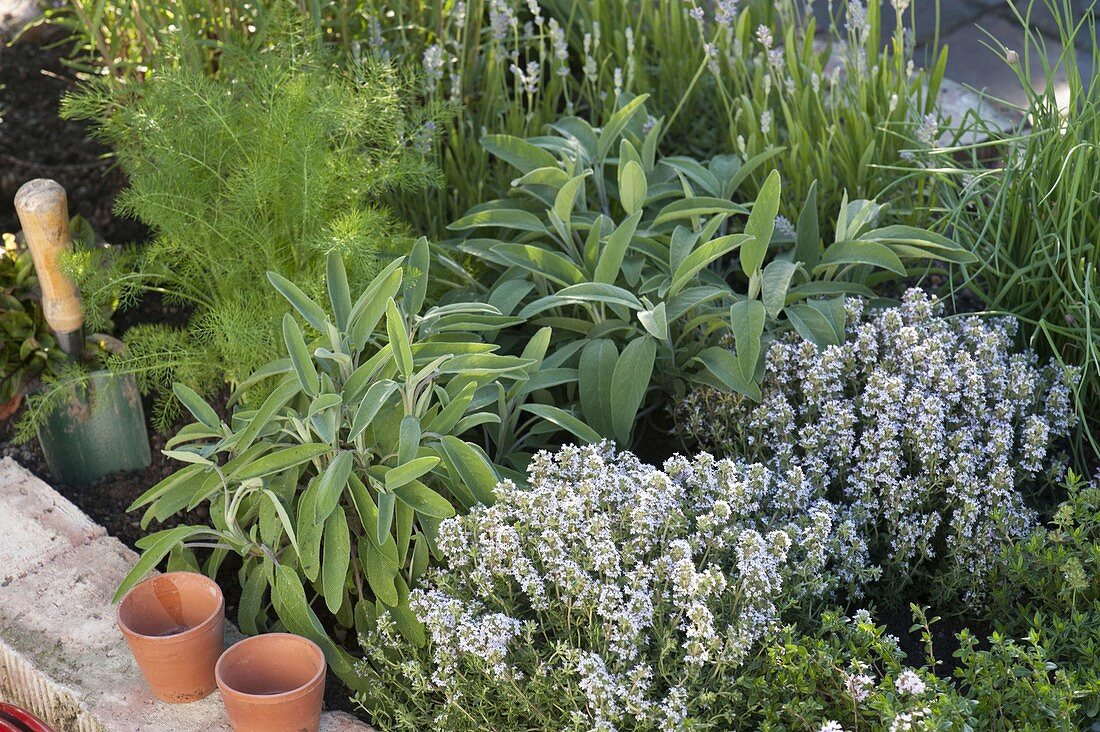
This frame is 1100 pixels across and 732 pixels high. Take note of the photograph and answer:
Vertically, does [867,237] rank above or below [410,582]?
above

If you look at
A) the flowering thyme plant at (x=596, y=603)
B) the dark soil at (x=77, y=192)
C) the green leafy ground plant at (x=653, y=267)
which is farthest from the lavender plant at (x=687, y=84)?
the flowering thyme plant at (x=596, y=603)

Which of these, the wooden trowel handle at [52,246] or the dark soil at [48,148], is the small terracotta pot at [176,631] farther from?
the dark soil at [48,148]

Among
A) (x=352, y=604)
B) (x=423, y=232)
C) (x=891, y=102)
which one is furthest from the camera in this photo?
(x=423, y=232)

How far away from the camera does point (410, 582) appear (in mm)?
1943

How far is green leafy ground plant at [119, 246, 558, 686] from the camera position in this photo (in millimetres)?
1830

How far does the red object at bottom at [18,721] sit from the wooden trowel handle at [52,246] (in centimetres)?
77

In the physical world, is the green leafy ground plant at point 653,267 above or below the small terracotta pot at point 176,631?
above

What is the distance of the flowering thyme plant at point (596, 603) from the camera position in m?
1.60

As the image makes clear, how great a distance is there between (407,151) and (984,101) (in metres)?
2.01

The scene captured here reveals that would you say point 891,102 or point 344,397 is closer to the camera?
point 344,397

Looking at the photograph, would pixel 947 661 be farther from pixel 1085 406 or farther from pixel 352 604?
pixel 352 604

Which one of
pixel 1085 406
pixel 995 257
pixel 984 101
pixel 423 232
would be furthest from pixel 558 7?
pixel 1085 406

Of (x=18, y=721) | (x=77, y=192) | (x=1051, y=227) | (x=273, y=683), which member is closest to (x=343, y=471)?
(x=273, y=683)

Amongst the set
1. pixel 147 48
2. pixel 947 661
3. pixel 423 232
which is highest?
pixel 147 48
